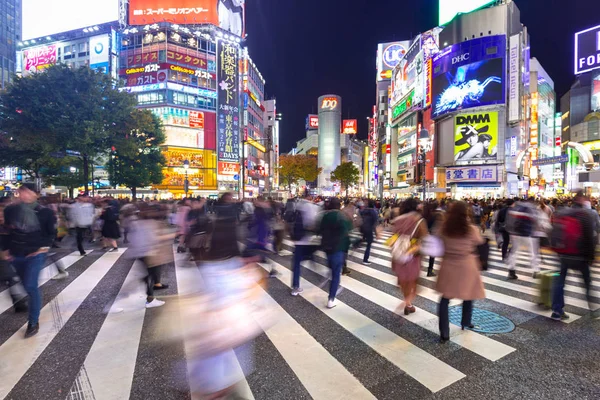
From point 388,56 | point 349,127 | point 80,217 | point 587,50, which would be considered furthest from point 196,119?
point 349,127

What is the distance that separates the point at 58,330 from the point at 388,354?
172 inches

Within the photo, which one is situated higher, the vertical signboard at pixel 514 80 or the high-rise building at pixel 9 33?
the high-rise building at pixel 9 33

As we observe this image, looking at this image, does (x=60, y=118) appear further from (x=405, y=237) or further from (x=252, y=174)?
(x=252, y=174)

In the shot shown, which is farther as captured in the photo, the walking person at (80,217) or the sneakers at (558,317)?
the walking person at (80,217)

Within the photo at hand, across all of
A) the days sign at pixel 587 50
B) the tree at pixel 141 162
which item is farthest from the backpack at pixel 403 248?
the days sign at pixel 587 50

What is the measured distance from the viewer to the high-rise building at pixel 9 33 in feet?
277

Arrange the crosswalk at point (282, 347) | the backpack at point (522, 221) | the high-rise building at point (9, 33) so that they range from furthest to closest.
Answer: the high-rise building at point (9, 33), the backpack at point (522, 221), the crosswalk at point (282, 347)

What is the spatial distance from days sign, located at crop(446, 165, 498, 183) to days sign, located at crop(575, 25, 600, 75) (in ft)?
45.0

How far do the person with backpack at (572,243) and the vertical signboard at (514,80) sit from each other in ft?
142

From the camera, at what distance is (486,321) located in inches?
195

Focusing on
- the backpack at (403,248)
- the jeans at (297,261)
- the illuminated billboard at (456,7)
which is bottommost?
the jeans at (297,261)

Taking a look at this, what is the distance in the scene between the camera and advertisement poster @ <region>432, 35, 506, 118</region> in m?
41.5

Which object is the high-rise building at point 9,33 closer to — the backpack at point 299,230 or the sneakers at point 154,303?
the sneakers at point 154,303

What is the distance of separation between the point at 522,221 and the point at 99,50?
69.8m
